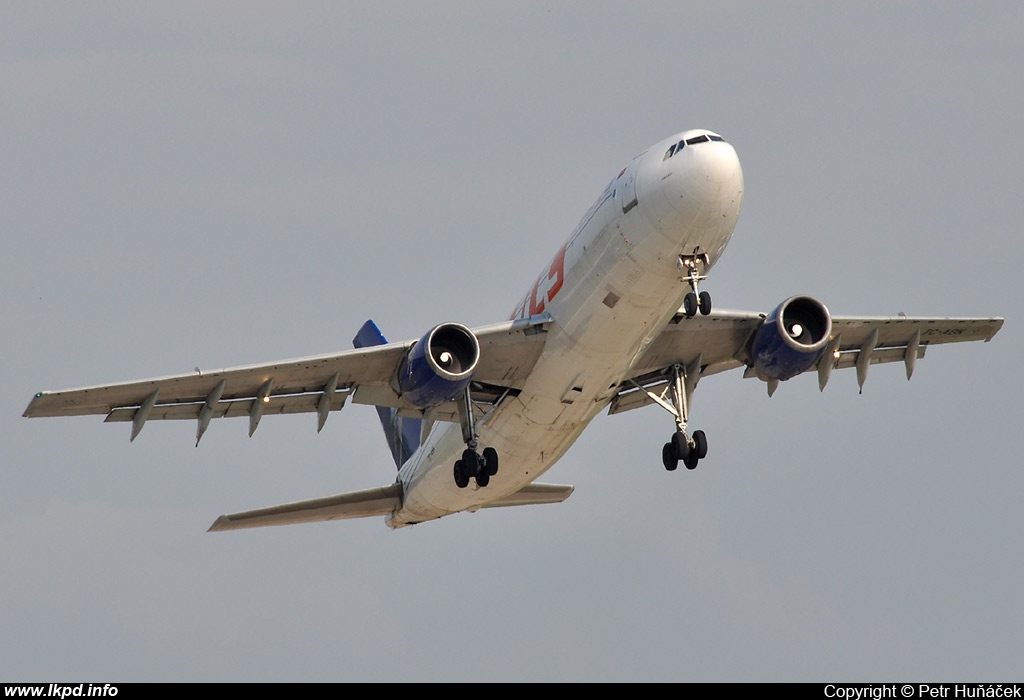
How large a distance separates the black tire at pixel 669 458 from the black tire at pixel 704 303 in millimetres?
5690

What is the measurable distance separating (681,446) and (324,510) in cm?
1040

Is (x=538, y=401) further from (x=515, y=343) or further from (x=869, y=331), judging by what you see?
(x=869, y=331)

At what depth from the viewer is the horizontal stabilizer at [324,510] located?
43250mm

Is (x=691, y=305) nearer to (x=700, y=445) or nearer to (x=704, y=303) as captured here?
(x=704, y=303)

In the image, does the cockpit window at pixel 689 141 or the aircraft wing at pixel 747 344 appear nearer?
the cockpit window at pixel 689 141

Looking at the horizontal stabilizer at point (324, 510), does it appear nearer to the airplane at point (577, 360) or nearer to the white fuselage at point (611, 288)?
the airplane at point (577, 360)

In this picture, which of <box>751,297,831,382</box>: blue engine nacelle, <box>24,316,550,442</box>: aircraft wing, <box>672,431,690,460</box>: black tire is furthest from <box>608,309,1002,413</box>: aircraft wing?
<box>24,316,550,442</box>: aircraft wing

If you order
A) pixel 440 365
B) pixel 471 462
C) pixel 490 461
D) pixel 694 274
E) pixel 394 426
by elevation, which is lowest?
pixel 471 462

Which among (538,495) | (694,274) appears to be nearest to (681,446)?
(694,274)

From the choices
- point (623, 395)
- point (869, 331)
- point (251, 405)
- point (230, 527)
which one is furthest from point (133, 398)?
point (869, 331)

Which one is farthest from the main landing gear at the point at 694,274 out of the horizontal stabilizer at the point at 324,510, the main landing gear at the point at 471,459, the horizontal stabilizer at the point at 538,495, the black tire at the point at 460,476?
the horizontal stabilizer at the point at 324,510

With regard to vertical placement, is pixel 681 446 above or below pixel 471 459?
above

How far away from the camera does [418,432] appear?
48.5 meters

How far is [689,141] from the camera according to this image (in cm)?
3472
